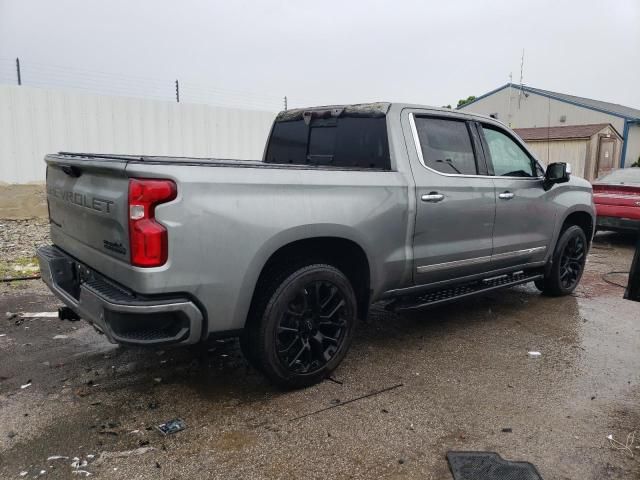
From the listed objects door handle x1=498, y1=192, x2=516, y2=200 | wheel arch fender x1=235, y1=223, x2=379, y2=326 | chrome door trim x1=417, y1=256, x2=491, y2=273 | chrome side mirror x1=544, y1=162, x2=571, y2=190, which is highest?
chrome side mirror x1=544, y1=162, x2=571, y2=190

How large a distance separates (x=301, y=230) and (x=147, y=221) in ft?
3.10

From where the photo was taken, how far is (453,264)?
427 cm

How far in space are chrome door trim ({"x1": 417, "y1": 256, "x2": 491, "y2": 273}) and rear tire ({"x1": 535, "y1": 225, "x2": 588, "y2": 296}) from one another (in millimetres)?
1448

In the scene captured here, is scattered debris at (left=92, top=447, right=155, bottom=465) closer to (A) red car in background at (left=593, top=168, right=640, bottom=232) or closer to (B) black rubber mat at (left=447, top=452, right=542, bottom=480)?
(B) black rubber mat at (left=447, top=452, right=542, bottom=480)

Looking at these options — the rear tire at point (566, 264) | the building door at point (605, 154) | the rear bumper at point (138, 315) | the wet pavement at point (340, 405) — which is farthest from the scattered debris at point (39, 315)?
the building door at point (605, 154)

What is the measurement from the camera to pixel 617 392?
357 centimetres

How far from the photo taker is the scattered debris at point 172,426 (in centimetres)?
296

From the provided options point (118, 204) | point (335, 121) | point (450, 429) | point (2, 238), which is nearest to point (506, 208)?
point (335, 121)

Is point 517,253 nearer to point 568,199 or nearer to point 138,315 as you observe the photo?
point 568,199

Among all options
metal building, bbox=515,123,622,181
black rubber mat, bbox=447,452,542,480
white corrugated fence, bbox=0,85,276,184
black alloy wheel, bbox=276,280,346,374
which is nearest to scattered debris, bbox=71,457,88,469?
black alloy wheel, bbox=276,280,346,374

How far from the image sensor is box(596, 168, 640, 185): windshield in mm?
9383

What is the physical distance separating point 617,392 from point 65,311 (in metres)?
3.80

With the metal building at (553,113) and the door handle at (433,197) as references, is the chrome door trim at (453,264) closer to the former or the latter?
the door handle at (433,197)

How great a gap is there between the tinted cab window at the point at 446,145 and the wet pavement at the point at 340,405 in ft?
4.91
